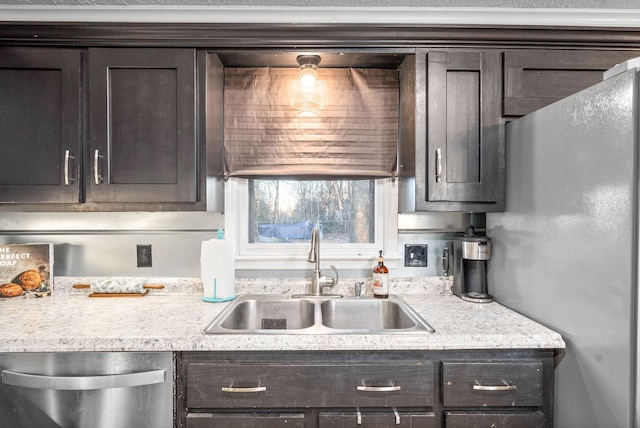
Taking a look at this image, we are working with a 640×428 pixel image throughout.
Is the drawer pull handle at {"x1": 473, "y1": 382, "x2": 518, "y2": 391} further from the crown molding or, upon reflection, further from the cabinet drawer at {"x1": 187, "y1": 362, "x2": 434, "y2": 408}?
the crown molding

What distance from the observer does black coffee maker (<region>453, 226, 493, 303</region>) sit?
174cm

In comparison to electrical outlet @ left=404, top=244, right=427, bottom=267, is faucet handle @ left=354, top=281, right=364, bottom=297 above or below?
below

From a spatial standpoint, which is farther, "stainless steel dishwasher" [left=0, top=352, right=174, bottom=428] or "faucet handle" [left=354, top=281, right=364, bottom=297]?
"faucet handle" [left=354, top=281, right=364, bottom=297]

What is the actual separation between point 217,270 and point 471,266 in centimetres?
124

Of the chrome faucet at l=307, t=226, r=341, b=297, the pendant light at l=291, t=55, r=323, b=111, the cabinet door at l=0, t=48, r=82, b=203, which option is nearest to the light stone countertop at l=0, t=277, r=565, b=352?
the chrome faucet at l=307, t=226, r=341, b=297

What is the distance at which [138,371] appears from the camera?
129 centimetres

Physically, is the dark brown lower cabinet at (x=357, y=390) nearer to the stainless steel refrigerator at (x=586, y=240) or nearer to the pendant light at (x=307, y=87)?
the stainless steel refrigerator at (x=586, y=240)

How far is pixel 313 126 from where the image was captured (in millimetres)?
1923

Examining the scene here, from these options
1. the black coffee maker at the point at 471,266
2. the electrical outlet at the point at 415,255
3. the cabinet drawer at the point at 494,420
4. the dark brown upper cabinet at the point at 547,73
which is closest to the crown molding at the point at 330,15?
the dark brown upper cabinet at the point at 547,73

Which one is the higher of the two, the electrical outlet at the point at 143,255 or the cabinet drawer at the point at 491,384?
the electrical outlet at the point at 143,255

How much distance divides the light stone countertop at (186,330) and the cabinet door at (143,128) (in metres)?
0.49

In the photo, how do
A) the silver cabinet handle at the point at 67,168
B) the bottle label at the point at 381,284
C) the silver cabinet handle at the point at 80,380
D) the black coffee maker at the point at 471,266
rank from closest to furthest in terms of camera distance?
the silver cabinet handle at the point at 80,380 → the silver cabinet handle at the point at 67,168 → the black coffee maker at the point at 471,266 → the bottle label at the point at 381,284

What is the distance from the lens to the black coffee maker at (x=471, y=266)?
1739 millimetres

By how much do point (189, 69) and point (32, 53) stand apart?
68 cm
